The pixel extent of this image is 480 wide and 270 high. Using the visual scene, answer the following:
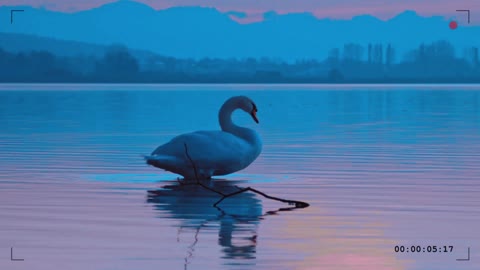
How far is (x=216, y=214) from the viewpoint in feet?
52.5

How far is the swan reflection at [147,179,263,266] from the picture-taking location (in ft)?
42.7

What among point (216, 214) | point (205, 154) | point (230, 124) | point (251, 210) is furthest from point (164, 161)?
point (216, 214)

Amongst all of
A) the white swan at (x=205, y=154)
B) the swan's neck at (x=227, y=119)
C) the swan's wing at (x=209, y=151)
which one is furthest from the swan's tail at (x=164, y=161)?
the swan's neck at (x=227, y=119)

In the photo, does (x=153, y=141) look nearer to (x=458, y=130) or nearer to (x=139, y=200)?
(x=458, y=130)

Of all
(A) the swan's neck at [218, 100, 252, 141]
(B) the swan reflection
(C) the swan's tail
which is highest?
(A) the swan's neck at [218, 100, 252, 141]

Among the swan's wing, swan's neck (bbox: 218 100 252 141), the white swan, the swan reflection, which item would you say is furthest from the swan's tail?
swan's neck (bbox: 218 100 252 141)

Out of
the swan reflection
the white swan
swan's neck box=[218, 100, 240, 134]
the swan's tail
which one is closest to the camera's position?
the swan reflection

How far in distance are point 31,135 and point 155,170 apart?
13.0 meters

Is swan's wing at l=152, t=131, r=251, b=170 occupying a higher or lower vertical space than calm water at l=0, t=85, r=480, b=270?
higher

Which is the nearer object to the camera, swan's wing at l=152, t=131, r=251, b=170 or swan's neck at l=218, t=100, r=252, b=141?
swan's wing at l=152, t=131, r=251, b=170

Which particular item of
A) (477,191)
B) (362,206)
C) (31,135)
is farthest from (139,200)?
(31,135)

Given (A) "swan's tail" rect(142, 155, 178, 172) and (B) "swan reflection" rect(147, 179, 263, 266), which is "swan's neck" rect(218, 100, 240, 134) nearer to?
(B) "swan reflection" rect(147, 179, 263, 266)

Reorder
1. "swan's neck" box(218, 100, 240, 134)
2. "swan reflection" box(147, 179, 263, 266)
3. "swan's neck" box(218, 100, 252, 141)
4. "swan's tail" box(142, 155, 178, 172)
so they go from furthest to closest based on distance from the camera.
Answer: "swan's neck" box(218, 100, 240, 134) < "swan's neck" box(218, 100, 252, 141) < "swan's tail" box(142, 155, 178, 172) < "swan reflection" box(147, 179, 263, 266)

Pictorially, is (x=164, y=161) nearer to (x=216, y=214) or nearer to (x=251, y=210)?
(x=251, y=210)
